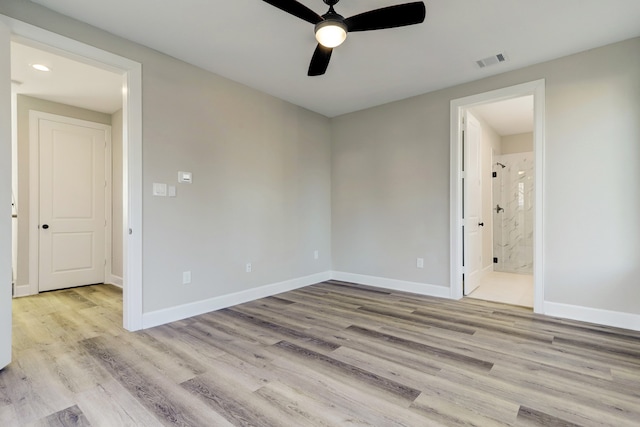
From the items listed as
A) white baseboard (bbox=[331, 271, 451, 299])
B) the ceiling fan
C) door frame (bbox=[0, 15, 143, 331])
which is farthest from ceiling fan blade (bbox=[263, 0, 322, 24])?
white baseboard (bbox=[331, 271, 451, 299])

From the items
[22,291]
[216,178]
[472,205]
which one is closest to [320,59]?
[216,178]

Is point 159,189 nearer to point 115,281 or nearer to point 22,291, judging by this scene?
point 115,281

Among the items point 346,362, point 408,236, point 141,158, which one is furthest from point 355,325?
point 141,158

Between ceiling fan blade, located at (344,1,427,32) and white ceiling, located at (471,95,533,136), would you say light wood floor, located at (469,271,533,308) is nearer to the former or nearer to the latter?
white ceiling, located at (471,95,533,136)

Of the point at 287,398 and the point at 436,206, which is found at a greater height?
the point at 436,206

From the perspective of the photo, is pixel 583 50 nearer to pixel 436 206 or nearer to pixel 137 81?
pixel 436 206

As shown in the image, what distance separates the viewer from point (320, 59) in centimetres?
246

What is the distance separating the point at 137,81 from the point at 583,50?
4233mm

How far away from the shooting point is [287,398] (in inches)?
70.3

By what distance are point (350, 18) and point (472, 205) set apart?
3.18 metres

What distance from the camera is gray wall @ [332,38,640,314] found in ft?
9.24

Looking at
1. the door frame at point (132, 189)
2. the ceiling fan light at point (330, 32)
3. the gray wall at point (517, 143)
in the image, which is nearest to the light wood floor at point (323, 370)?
the door frame at point (132, 189)

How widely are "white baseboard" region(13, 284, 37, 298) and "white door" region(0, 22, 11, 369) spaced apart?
104 inches

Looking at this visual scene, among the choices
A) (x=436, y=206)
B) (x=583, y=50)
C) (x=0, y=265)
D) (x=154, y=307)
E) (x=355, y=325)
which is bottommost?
(x=355, y=325)
